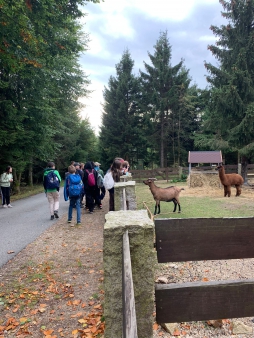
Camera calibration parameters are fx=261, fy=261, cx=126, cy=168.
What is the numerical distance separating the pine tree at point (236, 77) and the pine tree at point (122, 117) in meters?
16.4

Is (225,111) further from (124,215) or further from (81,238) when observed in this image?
(124,215)

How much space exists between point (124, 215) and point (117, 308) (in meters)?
0.62

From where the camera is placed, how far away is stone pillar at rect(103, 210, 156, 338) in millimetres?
1684

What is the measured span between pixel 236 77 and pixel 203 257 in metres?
18.0

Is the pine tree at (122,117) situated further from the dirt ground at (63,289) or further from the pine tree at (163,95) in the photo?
the dirt ground at (63,289)

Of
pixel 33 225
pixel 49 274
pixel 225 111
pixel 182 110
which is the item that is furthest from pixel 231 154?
pixel 49 274

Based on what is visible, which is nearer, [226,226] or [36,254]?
[226,226]

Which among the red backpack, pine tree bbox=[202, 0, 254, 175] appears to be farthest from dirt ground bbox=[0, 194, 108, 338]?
pine tree bbox=[202, 0, 254, 175]

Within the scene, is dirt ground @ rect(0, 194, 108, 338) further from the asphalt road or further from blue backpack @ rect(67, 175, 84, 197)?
blue backpack @ rect(67, 175, 84, 197)

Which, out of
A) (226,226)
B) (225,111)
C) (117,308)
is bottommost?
(117,308)

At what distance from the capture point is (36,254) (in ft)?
17.1

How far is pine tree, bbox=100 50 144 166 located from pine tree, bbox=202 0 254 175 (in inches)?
645

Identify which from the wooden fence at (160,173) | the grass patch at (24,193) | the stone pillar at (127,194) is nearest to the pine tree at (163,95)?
the wooden fence at (160,173)

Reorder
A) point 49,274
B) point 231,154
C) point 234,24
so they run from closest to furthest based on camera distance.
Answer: point 49,274 → point 234,24 → point 231,154
